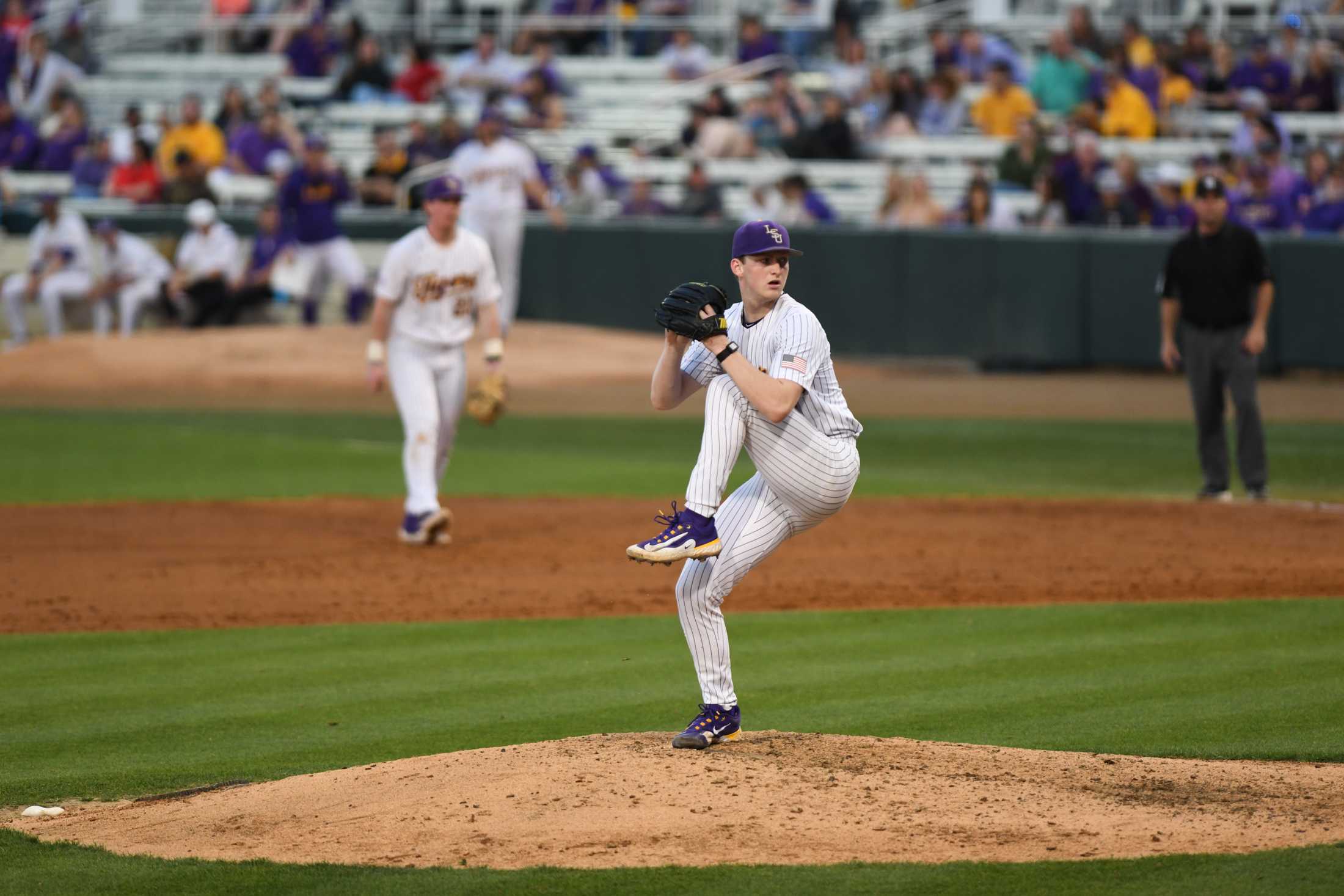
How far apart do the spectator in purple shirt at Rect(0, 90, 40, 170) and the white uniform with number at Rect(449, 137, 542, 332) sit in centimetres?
1064

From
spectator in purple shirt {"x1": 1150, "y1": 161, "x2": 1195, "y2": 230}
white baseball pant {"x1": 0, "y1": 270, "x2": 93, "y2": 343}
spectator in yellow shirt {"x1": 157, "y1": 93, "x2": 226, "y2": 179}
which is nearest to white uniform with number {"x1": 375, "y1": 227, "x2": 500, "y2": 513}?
spectator in purple shirt {"x1": 1150, "y1": 161, "x2": 1195, "y2": 230}

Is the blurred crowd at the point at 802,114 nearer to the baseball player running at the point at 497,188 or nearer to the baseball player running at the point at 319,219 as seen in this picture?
the baseball player running at the point at 319,219

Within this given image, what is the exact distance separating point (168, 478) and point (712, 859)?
10.2m

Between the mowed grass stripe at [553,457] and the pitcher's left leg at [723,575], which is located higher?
the pitcher's left leg at [723,575]

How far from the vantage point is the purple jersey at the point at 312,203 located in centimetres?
2089

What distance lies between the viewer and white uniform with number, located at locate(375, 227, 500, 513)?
1109 centimetres

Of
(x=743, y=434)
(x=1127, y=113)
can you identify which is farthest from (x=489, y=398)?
(x=1127, y=113)

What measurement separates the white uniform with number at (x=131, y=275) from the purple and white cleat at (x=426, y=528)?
40.3 ft

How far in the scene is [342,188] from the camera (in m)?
22.0

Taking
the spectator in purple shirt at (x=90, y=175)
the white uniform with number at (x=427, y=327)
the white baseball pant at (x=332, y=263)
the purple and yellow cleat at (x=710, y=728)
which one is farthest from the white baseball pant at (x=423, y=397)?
the spectator in purple shirt at (x=90, y=175)

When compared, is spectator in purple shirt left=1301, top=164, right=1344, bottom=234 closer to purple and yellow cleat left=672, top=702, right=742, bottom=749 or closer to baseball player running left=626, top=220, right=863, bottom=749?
baseball player running left=626, top=220, right=863, bottom=749

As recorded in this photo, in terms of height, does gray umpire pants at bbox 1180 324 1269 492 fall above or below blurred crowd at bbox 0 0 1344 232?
A: below

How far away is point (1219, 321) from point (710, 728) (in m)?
7.48

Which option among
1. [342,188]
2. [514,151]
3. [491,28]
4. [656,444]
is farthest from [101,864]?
[491,28]
